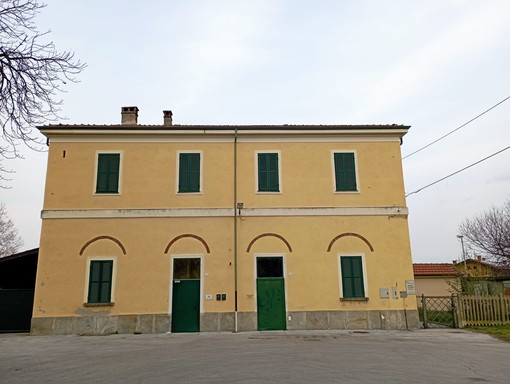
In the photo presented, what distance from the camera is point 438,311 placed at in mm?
17078

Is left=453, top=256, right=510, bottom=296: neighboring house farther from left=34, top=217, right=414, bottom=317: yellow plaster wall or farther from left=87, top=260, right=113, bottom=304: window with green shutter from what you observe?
left=87, top=260, right=113, bottom=304: window with green shutter

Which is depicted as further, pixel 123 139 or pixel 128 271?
pixel 123 139

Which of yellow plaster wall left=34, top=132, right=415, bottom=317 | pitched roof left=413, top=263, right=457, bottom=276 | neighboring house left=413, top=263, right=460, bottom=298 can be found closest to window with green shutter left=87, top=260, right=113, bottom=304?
yellow plaster wall left=34, top=132, right=415, bottom=317

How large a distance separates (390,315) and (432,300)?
7.63 feet

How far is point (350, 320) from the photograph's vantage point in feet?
50.9

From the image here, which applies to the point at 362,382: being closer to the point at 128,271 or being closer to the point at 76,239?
the point at 128,271

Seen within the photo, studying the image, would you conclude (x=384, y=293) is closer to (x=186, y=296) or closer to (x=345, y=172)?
(x=345, y=172)

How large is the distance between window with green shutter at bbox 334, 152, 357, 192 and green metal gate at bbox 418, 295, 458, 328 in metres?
5.19

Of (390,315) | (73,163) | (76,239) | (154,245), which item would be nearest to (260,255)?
(154,245)

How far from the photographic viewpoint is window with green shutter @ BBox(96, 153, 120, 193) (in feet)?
53.6

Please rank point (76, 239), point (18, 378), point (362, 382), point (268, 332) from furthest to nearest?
point (76, 239), point (268, 332), point (18, 378), point (362, 382)

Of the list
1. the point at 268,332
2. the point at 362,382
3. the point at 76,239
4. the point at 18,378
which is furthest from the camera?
the point at 76,239

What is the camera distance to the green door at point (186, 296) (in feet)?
50.3

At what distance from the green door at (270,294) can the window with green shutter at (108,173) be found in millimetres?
6414
